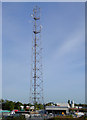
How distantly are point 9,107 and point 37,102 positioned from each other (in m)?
12.3

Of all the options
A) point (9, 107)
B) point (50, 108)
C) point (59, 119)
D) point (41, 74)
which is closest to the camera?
point (59, 119)

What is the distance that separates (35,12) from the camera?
13516 mm

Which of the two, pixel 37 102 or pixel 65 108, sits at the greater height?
pixel 37 102

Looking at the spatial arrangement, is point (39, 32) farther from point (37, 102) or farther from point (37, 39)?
point (37, 102)

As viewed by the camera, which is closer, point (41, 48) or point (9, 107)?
point (41, 48)

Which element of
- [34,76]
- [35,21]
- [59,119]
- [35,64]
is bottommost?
[59,119]

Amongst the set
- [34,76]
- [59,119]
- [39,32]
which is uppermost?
[39,32]

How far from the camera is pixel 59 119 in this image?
31.8 ft

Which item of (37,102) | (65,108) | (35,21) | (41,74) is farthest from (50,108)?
(35,21)

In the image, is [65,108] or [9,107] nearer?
[65,108]

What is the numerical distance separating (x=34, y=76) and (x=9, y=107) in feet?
43.0

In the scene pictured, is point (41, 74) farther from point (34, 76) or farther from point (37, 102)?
point (37, 102)

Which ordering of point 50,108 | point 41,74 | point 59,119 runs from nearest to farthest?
point 59,119 < point 41,74 < point 50,108

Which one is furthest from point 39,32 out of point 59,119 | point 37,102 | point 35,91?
point 59,119
